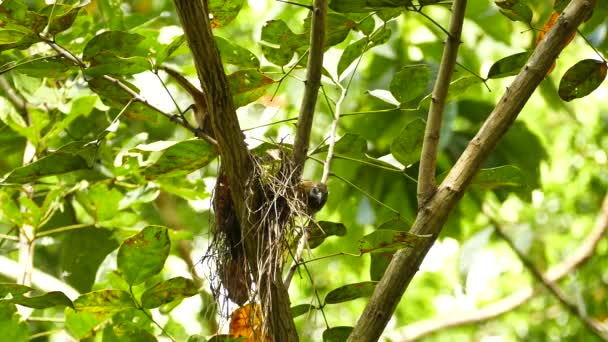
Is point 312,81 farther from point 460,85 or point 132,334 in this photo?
point 132,334

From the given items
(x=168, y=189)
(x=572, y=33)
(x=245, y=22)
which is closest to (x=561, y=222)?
(x=245, y=22)

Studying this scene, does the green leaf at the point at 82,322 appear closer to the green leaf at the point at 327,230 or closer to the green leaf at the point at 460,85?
the green leaf at the point at 327,230

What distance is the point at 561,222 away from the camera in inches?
113

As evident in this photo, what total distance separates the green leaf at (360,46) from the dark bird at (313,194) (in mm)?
161

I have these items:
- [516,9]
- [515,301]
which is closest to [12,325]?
[516,9]

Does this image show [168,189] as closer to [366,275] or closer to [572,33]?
[572,33]

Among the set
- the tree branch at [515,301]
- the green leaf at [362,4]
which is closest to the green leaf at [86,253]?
the green leaf at [362,4]

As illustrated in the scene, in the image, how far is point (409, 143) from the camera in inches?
34.0

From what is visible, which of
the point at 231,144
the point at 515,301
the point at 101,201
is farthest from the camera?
the point at 515,301

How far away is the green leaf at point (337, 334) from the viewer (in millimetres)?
849

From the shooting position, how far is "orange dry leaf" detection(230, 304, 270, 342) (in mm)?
760

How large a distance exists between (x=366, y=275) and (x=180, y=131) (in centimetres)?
109

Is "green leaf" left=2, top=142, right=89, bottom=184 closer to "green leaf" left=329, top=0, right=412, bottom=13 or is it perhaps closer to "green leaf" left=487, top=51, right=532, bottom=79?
Answer: "green leaf" left=329, top=0, right=412, bottom=13

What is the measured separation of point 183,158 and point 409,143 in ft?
0.77
